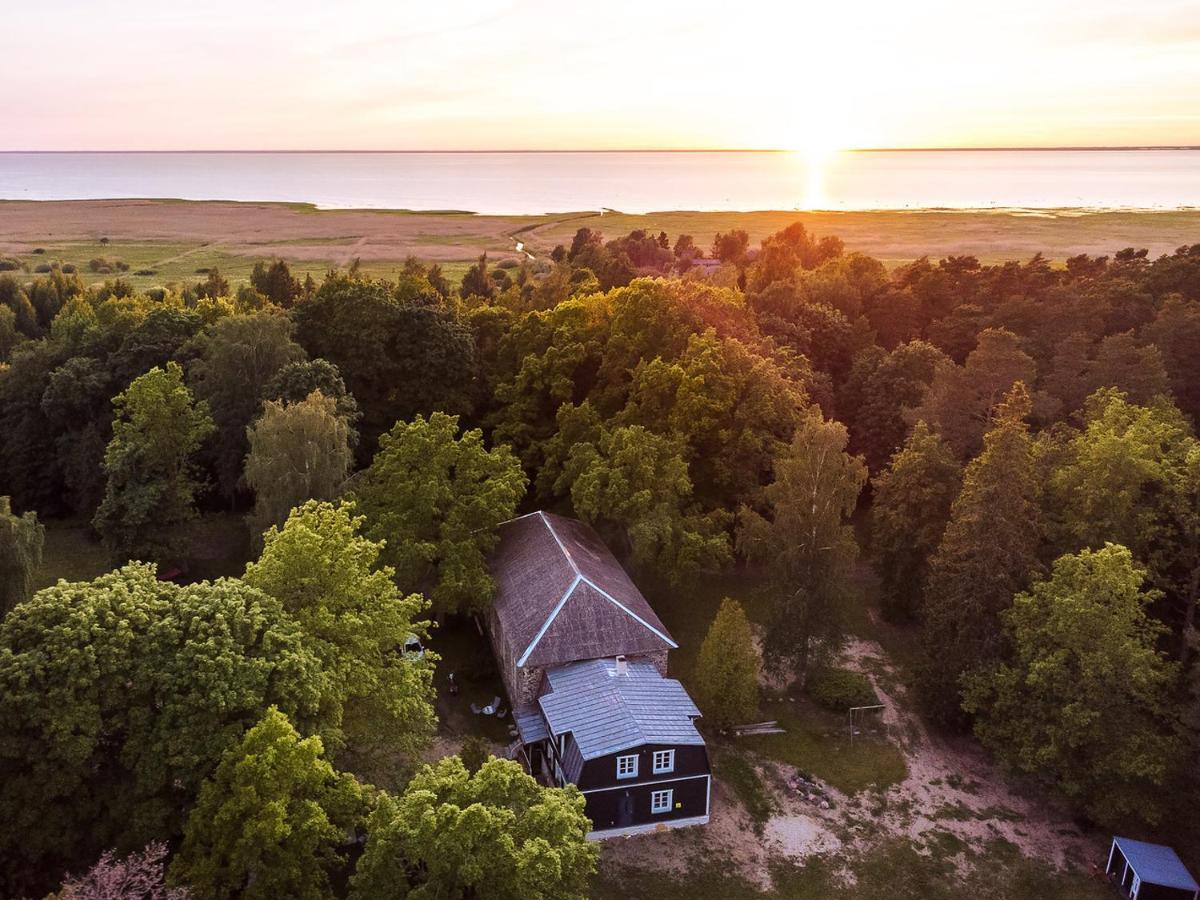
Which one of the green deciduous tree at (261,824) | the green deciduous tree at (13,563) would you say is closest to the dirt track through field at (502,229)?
the green deciduous tree at (13,563)

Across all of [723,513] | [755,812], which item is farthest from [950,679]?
[723,513]

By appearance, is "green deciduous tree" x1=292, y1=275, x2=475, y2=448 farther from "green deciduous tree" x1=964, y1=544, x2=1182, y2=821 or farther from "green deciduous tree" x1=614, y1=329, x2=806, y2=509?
"green deciduous tree" x1=964, y1=544, x2=1182, y2=821

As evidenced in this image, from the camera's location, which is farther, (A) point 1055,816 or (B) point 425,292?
(B) point 425,292

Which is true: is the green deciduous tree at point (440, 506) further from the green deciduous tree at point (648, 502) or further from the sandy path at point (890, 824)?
→ the sandy path at point (890, 824)

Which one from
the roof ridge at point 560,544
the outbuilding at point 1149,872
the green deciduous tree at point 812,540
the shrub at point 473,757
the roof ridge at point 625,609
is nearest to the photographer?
the outbuilding at point 1149,872

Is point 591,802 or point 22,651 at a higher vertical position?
point 22,651

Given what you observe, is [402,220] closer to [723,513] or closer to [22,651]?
[723,513]

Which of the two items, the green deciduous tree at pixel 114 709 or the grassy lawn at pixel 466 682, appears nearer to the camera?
the green deciduous tree at pixel 114 709
